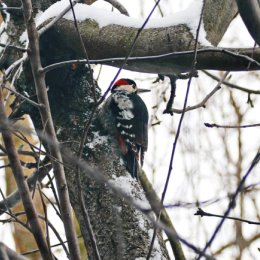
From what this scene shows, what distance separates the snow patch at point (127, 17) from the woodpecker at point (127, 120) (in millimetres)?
527

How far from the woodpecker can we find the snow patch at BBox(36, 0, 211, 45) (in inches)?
20.7

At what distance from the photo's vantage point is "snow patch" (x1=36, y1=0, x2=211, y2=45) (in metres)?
2.64

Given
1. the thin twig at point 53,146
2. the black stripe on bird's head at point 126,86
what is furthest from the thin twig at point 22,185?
the black stripe on bird's head at point 126,86

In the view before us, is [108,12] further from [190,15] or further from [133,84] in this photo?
[133,84]

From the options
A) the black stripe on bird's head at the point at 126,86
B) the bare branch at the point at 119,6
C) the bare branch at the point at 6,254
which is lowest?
the bare branch at the point at 6,254

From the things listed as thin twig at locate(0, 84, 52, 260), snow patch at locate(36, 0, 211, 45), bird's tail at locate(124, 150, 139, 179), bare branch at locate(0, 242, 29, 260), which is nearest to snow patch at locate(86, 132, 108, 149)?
bird's tail at locate(124, 150, 139, 179)

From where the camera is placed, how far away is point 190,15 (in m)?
2.67

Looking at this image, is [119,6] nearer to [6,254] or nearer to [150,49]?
[150,49]

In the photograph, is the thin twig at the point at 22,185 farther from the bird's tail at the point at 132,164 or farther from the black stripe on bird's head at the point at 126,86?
the black stripe on bird's head at the point at 126,86

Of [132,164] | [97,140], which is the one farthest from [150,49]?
[132,164]

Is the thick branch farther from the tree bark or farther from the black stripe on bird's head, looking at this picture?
the black stripe on bird's head

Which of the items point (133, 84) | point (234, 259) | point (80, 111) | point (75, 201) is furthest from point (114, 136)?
point (234, 259)

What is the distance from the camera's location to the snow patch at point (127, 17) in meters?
2.64

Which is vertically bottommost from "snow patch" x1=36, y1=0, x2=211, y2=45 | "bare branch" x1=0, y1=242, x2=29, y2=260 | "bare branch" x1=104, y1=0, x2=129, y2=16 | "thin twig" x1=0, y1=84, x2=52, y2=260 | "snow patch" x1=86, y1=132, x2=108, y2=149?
"bare branch" x1=0, y1=242, x2=29, y2=260
